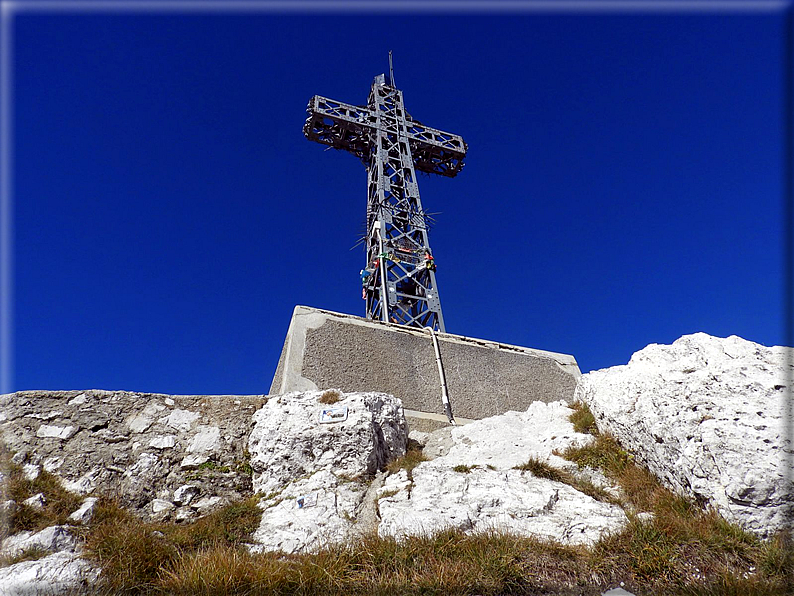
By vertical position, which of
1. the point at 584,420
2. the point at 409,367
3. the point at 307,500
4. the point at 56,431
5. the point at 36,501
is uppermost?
the point at 409,367

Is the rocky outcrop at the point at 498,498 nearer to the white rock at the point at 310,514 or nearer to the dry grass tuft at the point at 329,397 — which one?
the white rock at the point at 310,514

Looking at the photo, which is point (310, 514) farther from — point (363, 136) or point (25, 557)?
point (363, 136)

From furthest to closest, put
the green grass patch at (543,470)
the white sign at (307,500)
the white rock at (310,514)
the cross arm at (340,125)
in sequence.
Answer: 1. the cross arm at (340,125)
2. the green grass patch at (543,470)
3. the white sign at (307,500)
4. the white rock at (310,514)

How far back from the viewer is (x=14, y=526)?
4516 millimetres

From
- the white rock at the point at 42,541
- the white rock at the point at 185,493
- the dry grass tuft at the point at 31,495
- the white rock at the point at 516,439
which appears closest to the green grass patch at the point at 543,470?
the white rock at the point at 516,439

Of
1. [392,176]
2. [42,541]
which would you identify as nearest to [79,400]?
[42,541]

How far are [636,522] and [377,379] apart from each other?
5.14 metres

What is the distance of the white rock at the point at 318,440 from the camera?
577cm

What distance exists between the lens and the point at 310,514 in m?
4.84

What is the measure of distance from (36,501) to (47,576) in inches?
58.7

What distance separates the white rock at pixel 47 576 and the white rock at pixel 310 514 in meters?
1.34

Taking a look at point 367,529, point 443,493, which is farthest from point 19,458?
point 443,493

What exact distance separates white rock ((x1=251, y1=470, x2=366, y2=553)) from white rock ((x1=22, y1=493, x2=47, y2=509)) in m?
2.14

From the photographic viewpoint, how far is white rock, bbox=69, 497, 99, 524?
4.79m
